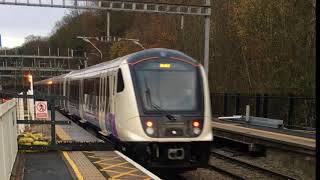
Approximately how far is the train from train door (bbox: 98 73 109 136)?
4.89 ft

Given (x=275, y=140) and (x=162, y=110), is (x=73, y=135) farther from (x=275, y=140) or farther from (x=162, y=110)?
(x=275, y=140)

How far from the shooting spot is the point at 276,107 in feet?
74.5

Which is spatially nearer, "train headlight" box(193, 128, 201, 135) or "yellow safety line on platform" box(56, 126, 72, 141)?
"train headlight" box(193, 128, 201, 135)

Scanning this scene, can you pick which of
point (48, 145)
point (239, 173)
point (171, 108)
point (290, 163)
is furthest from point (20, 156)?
point (290, 163)

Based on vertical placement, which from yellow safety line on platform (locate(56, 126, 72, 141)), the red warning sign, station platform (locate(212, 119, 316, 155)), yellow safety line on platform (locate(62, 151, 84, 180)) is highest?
the red warning sign

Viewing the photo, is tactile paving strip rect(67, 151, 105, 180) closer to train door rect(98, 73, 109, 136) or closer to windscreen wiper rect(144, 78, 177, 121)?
windscreen wiper rect(144, 78, 177, 121)

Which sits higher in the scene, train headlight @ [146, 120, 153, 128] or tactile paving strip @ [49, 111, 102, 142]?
train headlight @ [146, 120, 153, 128]

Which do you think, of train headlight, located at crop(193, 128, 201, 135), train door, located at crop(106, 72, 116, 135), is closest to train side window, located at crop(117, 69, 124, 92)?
train door, located at crop(106, 72, 116, 135)

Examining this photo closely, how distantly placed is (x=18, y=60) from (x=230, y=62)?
235 feet

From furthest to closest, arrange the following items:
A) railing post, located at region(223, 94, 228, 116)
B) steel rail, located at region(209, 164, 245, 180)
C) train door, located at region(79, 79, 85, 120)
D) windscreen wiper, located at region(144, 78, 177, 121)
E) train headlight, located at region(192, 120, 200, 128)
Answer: railing post, located at region(223, 94, 228, 116), train door, located at region(79, 79, 85, 120), steel rail, located at region(209, 164, 245, 180), train headlight, located at region(192, 120, 200, 128), windscreen wiper, located at region(144, 78, 177, 121)

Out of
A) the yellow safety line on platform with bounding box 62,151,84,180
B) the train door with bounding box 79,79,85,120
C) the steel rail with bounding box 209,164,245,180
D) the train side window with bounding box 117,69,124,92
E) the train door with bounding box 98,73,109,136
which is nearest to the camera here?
the yellow safety line on platform with bounding box 62,151,84,180

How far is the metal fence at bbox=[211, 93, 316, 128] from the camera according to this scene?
66.5 feet

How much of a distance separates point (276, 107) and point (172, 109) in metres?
12.6

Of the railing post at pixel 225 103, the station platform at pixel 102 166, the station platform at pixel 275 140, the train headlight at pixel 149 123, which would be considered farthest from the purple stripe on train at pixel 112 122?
the railing post at pixel 225 103
